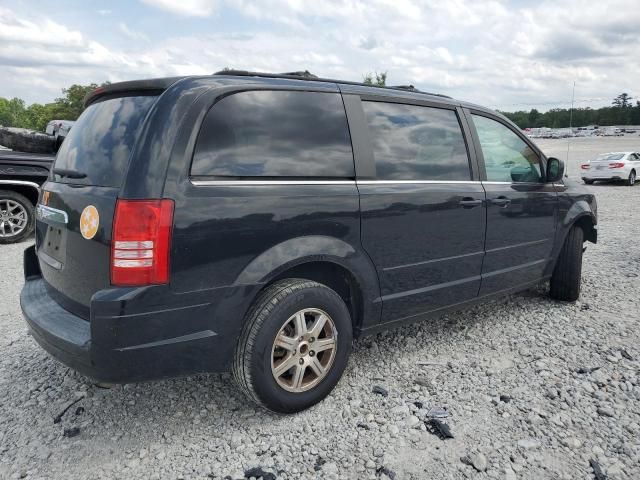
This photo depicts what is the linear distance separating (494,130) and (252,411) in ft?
9.15

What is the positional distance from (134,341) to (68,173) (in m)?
1.09

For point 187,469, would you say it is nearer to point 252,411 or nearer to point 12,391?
point 252,411

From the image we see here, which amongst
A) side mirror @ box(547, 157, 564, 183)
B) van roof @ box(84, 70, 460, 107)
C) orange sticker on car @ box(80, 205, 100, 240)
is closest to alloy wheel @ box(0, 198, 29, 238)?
van roof @ box(84, 70, 460, 107)

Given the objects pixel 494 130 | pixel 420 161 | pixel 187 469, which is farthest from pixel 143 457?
pixel 494 130

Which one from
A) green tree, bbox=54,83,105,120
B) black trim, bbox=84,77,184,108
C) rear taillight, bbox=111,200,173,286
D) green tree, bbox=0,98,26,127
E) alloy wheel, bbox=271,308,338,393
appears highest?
green tree, bbox=0,98,26,127

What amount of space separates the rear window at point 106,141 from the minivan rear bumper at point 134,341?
63cm

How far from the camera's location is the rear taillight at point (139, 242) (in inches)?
88.0

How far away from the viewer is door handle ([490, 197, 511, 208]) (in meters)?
3.68

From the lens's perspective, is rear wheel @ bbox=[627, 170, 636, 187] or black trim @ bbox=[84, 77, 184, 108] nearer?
black trim @ bbox=[84, 77, 184, 108]

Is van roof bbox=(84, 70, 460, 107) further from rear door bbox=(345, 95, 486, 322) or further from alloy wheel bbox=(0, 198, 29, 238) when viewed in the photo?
alloy wheel bbox=(0, 198, 29, 238)

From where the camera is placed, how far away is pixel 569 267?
15.1ft

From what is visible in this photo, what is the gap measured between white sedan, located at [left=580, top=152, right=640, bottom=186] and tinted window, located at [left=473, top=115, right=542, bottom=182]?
17.3 m

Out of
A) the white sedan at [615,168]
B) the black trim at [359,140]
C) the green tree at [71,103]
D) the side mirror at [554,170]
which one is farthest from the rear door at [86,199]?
the green tree at [71,103]

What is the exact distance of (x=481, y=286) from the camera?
3.75 meters
